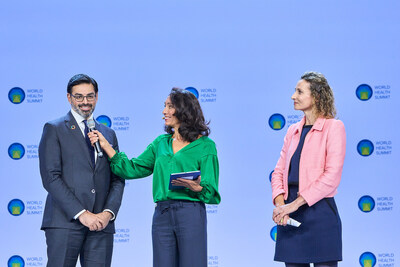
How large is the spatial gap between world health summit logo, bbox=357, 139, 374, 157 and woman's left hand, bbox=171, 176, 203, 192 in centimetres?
198

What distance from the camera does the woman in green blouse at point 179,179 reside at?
303cm

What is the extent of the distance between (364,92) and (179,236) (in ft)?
7.54

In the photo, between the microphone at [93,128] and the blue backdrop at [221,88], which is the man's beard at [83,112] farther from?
the blue backdrop at [221,88]

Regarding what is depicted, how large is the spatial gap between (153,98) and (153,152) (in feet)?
4.26

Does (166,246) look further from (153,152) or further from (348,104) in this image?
(348,104)

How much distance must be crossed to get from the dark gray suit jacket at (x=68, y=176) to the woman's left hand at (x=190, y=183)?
0.45m

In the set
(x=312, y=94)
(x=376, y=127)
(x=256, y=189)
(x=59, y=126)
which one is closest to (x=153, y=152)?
(x=59, y=126)

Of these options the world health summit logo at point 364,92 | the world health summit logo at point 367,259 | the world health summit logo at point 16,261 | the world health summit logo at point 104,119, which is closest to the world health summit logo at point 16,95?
the world health summit logo at point 104,119

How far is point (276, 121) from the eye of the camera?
455 cm

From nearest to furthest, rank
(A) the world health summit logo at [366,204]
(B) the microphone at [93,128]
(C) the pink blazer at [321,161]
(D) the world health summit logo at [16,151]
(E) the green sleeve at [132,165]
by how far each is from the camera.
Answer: (C) the pink blazer at [321,161], (B) the microphone at [93,128], (E) the green sleeve at [132,165], (A) the world health summit logo at [366,204], (D) the world health summit logo at [16,151]

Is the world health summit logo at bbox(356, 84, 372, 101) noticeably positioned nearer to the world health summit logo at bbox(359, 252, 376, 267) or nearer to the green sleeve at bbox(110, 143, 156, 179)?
the world health summit logo at bbox(359, 252, 376, 267)

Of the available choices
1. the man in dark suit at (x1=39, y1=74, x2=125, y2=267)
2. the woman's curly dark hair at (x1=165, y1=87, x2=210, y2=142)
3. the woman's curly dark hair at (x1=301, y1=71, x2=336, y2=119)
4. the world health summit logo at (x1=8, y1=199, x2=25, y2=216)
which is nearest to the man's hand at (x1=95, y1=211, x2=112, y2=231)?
the man in dark suit at (x1=39, y1=74, x2=125, y2=267)

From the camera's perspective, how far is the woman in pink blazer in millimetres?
2939

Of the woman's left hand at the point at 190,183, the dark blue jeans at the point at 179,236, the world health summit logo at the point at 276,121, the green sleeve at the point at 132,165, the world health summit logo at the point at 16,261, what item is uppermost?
the world health summit logo at the point at 276,121
